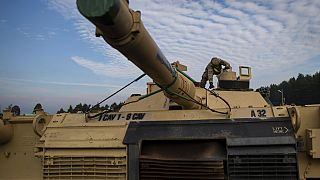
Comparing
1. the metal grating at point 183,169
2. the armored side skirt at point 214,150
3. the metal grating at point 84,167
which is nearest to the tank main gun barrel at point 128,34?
the armored side skirt at point 214,150

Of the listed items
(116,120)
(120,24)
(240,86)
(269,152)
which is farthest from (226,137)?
(240,86)

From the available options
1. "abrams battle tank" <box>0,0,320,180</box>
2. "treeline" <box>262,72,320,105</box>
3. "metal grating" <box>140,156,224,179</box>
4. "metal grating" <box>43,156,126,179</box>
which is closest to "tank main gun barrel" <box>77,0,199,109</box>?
"abrams battle tank" <box>0,0,320,180</box>

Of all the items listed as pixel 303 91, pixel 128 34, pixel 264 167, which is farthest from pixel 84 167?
pixel 303 91

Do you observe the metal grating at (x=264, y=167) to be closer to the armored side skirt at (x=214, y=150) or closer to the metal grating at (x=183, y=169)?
the armored side skirt at (x=214, y=150)

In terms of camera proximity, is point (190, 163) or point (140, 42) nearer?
point (140, 42)

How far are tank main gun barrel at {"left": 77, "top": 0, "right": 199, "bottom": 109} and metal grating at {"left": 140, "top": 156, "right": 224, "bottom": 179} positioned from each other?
3.47 feet

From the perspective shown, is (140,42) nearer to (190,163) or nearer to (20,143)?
(190,163)

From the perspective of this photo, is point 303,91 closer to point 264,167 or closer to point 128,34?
point 264,167

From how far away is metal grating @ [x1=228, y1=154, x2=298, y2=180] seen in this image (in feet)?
17.6

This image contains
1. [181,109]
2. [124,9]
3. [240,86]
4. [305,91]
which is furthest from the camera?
[305,91]

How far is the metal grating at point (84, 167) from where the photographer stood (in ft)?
19.3

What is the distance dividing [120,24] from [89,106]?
4.12m

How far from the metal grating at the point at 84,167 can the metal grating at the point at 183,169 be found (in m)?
0.48

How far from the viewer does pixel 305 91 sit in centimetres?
7275
